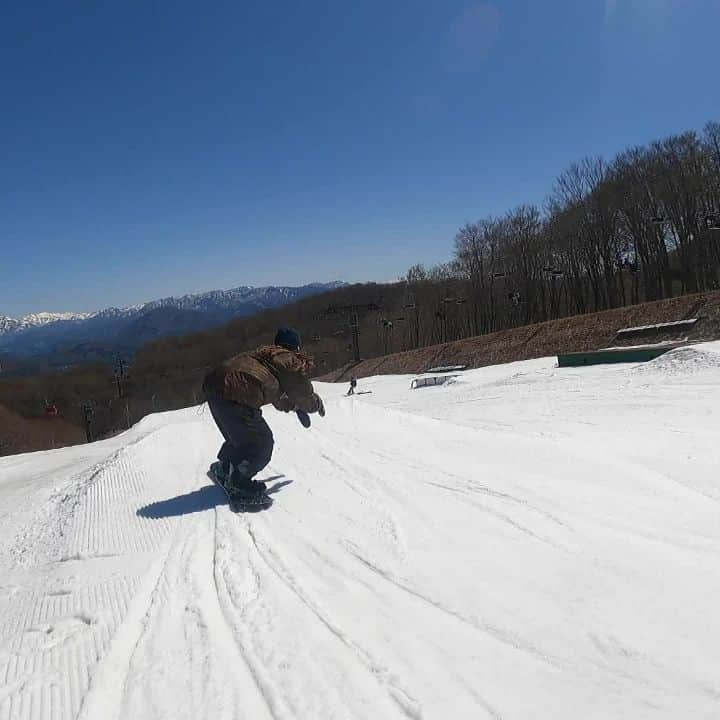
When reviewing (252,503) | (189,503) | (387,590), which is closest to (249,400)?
(252,503)

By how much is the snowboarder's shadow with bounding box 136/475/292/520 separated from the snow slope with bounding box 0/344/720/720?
4cm

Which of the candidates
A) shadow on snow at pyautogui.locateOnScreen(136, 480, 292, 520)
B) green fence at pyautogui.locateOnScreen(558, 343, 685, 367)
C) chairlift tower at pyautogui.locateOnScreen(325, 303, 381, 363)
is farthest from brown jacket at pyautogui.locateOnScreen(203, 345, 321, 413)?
chairlift tower at pyautogui.locateOnScreen(325, 303, 381, 363)

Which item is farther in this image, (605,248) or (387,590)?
(605,248)

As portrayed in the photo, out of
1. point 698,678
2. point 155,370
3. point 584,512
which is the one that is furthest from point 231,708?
point 155,370

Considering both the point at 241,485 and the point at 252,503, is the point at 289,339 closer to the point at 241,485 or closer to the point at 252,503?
the point at 241,485

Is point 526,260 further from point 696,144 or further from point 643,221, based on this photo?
point 696,144

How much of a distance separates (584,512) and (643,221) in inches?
2104

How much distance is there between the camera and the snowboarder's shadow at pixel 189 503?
16.3 feet

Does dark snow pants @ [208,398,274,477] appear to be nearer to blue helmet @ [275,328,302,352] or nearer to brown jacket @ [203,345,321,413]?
brown jacket @ [203,345,321,413]

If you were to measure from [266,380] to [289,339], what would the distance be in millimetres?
654

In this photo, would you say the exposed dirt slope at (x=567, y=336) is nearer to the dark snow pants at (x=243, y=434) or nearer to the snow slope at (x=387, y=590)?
the snow slope at (x=387, y=590)

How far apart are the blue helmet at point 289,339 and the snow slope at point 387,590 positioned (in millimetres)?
1494

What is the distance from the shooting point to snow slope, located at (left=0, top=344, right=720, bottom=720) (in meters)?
2.21

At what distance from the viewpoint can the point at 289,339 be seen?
5.64 meters
